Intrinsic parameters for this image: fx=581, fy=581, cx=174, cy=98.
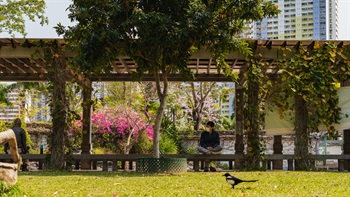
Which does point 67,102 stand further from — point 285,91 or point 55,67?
point 285,91

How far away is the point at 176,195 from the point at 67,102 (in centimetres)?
736

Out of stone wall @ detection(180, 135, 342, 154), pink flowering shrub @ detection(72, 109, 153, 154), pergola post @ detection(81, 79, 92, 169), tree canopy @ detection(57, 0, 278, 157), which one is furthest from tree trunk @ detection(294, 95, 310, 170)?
pink flowering shrub @ detection(72, 109, 153, 154)

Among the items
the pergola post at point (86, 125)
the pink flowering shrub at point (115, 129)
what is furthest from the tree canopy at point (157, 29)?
the pink flowering shrub at point (115, 129)

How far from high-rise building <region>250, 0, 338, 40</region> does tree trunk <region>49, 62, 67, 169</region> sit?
49.4 meters

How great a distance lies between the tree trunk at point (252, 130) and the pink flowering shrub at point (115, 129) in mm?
8618

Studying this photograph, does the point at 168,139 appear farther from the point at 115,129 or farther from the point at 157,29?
the point at 157,29

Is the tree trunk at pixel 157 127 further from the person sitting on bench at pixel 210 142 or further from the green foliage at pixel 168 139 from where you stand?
the green foliage at pixel 168 139

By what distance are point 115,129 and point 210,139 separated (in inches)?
345

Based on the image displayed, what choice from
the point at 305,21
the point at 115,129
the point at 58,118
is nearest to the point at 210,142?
the point at 58,118

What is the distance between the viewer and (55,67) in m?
13.1

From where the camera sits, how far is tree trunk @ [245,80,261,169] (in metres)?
13.3

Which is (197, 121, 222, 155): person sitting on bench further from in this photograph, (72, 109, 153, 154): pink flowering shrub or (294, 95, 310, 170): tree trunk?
(72, 109, 153, 154): pink flowering shrub

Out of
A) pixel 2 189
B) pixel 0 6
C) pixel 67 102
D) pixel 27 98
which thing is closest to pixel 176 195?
pixel 2 189

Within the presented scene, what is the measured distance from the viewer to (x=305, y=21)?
6372cm
